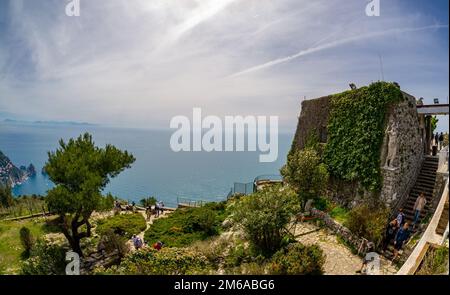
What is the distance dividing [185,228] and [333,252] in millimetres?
8551

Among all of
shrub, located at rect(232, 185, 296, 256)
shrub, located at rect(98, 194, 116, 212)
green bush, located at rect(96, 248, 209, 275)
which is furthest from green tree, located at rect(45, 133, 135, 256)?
shrub, located at rect(232, 185, 296, 256)

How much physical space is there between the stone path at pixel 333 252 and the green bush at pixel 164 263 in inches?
189

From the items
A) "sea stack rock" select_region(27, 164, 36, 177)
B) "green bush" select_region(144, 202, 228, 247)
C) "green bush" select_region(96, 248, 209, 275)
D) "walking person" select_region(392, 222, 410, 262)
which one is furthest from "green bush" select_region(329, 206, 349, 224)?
"sea stack rock" select_region(27, 164, 36, 177)

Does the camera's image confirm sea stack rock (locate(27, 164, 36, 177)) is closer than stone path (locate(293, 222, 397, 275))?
No

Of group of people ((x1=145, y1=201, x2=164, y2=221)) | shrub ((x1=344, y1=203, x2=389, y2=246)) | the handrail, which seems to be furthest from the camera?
group of people ((x1=145, y1=201, x2=164, y2=221))

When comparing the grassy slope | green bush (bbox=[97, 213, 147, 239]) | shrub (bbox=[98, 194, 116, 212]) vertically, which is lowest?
the grassy slope

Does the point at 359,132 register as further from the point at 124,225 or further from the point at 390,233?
the point at 124,225

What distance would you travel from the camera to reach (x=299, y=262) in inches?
364

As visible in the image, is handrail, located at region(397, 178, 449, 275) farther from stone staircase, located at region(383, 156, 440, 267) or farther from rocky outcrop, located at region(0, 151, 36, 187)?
rocky outcrop, located at region(0, 151, 36, 187)

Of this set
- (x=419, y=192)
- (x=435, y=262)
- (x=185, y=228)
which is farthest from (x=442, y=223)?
(x=185, y=228)

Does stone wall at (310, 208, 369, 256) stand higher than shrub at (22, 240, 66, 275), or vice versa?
stone wall at (310, 208, 369, 256)

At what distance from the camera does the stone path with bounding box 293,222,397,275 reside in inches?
405

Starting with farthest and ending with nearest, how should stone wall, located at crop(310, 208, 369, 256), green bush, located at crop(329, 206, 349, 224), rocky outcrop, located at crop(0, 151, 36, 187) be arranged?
1. rocky outcrop, located at crop(0, 151, 36, 187)
2. green bush, located at crop(329, 206, 349, 224)
3. stone wall, located at crop(310, 208, 369, 256)

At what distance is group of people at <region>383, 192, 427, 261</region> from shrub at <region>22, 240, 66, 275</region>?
539 inches
